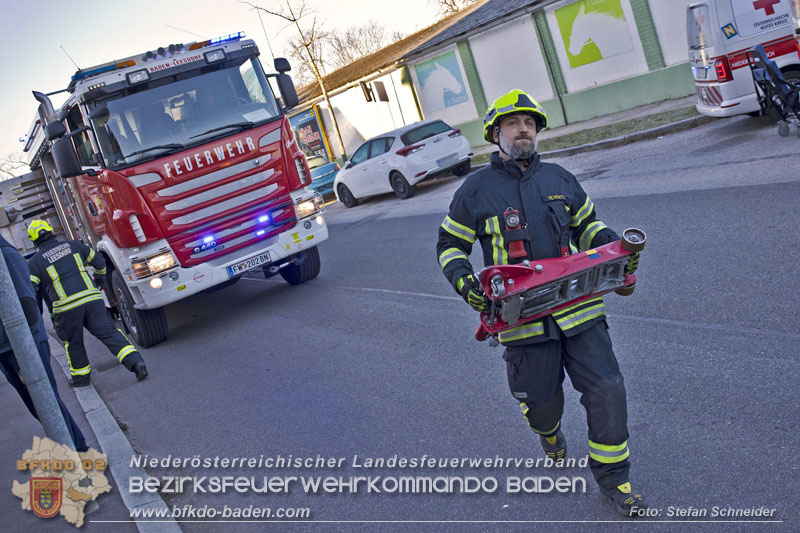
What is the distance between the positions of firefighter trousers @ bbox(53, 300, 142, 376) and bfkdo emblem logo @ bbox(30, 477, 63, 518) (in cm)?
257

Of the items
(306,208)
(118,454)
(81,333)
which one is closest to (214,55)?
(306,208)

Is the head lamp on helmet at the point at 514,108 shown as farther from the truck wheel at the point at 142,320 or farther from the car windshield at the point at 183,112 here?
the truck wheel at the point at 142,320

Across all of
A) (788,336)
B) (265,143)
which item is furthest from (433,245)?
(788,336)

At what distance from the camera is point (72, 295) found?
7.43 meters

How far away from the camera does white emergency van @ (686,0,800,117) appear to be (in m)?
10.7

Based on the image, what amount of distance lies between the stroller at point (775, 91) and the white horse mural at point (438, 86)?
1487 centimetres

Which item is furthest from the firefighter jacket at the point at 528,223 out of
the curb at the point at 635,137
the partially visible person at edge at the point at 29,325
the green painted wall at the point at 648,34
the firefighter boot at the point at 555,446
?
the green painted wall at the point at 648,34

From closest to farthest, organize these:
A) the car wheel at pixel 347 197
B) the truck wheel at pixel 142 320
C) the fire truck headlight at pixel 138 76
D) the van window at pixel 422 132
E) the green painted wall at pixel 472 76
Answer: the fire truck headlight at pixel 138 76
the truck wheel at pixel 142 320
the van window at pixel 422 132
the car wheel at pixel 347 197
the green painted wall at pixel 472 76

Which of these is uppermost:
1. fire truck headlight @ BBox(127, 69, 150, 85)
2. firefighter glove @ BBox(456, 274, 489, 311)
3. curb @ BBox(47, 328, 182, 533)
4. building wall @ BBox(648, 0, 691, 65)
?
fire truck headlight @ BBox(127, 69, 150, 85)

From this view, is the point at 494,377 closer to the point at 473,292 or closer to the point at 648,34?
the point at 473,292

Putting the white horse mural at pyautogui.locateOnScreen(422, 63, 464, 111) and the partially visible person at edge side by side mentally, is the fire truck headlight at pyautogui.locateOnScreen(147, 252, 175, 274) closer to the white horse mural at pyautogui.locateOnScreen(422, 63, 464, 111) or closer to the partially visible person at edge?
the partially visible person at edge

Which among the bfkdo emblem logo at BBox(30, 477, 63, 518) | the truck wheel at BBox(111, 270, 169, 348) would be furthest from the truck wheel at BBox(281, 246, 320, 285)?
the bfkdo emblem logo at BBox(30, 477, 63, 518)

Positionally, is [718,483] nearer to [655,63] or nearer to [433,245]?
[433,245]

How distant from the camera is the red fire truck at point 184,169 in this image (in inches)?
335
